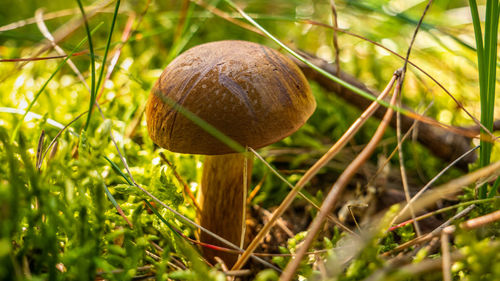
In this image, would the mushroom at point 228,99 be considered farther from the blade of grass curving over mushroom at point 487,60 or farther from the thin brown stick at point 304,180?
the blade of grass curving over mushroom at point 487,60

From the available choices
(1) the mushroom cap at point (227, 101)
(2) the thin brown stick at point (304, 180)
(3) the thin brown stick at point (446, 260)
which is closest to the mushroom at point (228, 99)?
(1) the mushroom cap at point (227, 101)

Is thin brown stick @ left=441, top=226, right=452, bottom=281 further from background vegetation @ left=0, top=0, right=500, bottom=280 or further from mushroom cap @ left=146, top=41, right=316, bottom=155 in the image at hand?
mushroom cap @ left=146, top=41, right=316, bottom=155

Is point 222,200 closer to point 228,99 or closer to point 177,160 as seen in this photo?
point 177,160

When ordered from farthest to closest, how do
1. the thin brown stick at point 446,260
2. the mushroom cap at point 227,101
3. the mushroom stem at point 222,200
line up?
the mushroom stem at point 222,200 → the mushroom cap at point 227,101 → the thin brown stick at point 446,260

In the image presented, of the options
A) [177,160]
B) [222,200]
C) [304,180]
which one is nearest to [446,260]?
[304,180]

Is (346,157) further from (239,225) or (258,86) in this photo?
(258,86)

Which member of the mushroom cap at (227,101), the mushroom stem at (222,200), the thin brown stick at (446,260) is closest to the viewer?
the thin brown stick at (446,260)
